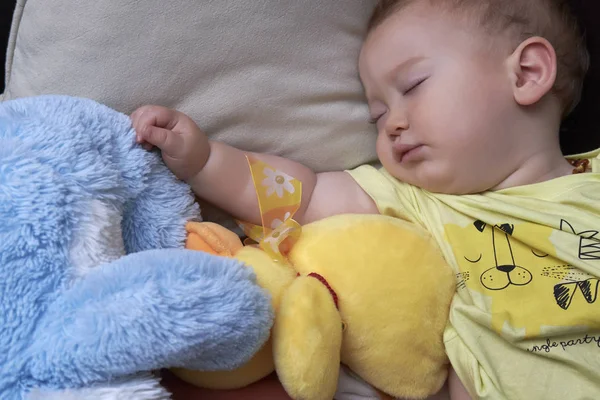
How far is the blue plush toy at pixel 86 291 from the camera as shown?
1.72ft

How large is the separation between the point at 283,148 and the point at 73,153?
0.37m

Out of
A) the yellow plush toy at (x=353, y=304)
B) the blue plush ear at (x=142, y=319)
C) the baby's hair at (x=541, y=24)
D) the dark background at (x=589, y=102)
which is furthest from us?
the dark background at (x=589, y=102)

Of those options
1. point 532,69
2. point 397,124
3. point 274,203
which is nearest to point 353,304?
point 274,203

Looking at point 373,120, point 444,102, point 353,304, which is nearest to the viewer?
point 353,304

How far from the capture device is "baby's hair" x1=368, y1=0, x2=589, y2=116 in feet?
2.96

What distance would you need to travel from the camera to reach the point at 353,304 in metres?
0.73

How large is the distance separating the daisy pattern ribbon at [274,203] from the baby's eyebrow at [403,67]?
23cm

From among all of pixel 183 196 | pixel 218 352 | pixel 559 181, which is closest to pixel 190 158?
pixel 183 196

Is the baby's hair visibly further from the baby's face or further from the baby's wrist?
the baby's wrist

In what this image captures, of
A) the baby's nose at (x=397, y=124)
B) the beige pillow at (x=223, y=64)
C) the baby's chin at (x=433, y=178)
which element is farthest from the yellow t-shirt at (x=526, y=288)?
the beige pillow at (x=223, y=64)

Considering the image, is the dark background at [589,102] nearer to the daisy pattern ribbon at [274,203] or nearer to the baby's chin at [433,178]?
the baby's chin at [433,178]

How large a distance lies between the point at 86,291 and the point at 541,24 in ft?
2.75

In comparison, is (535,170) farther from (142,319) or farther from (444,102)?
(142,319)

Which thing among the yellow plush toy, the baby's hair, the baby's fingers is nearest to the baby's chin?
the yellow plush toy
